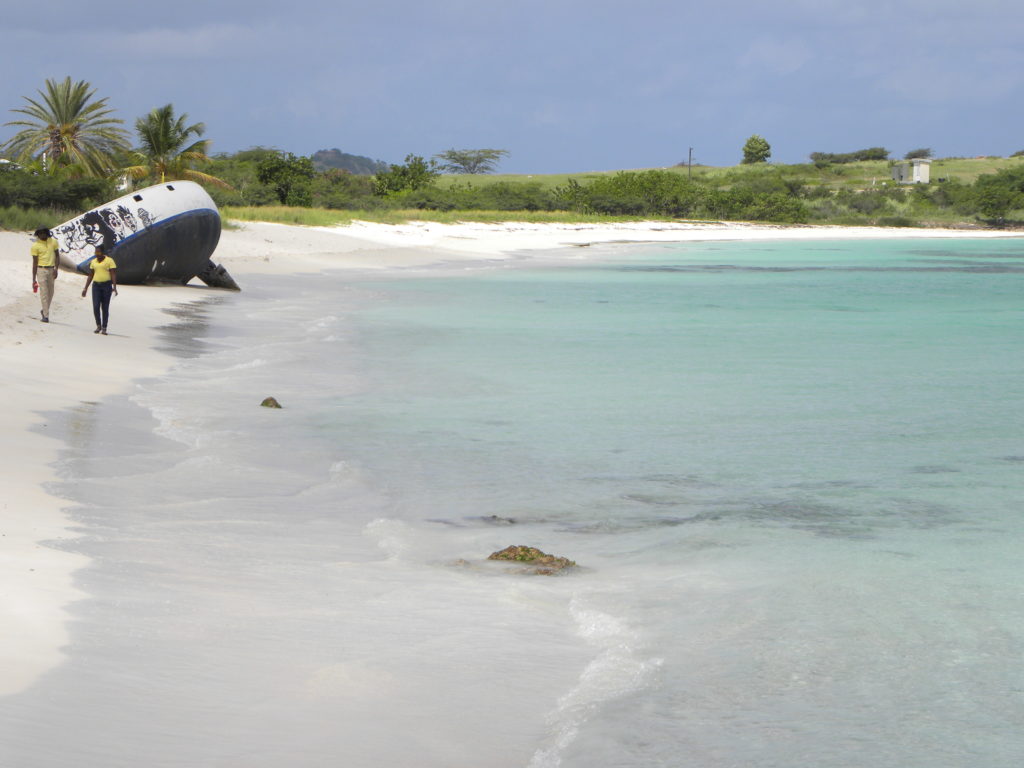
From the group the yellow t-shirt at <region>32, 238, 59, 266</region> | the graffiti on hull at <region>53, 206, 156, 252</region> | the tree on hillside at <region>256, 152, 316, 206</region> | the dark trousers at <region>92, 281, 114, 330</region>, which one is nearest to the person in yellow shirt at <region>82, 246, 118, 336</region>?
the dark trousers at <region>92, 281, 114, 330</region>

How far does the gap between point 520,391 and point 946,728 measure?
35.3 feet

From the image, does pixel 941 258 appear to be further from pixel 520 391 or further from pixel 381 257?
pixel 520 391

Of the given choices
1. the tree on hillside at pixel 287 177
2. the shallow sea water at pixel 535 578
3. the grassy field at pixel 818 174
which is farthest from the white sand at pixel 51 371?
the grassy field at pixel 818 174

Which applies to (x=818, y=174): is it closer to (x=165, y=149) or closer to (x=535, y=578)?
(x=165, y=149)

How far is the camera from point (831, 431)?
535 inches

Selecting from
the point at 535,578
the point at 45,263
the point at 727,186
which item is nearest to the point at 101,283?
the point at 45,263

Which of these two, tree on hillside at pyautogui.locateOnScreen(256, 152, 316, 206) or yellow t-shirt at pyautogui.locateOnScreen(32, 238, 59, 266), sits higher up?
tree on hillside at pyautogui.locateOnScreen(256, 152, 316, 206)

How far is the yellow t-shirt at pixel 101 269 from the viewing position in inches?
656

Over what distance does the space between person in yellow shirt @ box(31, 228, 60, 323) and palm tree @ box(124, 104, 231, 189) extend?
36.2 meters

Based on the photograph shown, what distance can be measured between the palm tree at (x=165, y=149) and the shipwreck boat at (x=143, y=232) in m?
27.6

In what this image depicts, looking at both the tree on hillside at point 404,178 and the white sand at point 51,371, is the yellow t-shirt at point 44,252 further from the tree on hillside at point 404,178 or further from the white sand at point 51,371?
the tree on hillside at point 404,178

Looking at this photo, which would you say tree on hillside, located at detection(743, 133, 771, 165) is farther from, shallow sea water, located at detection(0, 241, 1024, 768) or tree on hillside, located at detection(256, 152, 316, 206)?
shallow sea water, located at detection(0, 241, 1024, 768)

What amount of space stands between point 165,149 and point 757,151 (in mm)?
117156

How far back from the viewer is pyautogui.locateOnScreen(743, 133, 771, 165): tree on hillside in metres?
158
